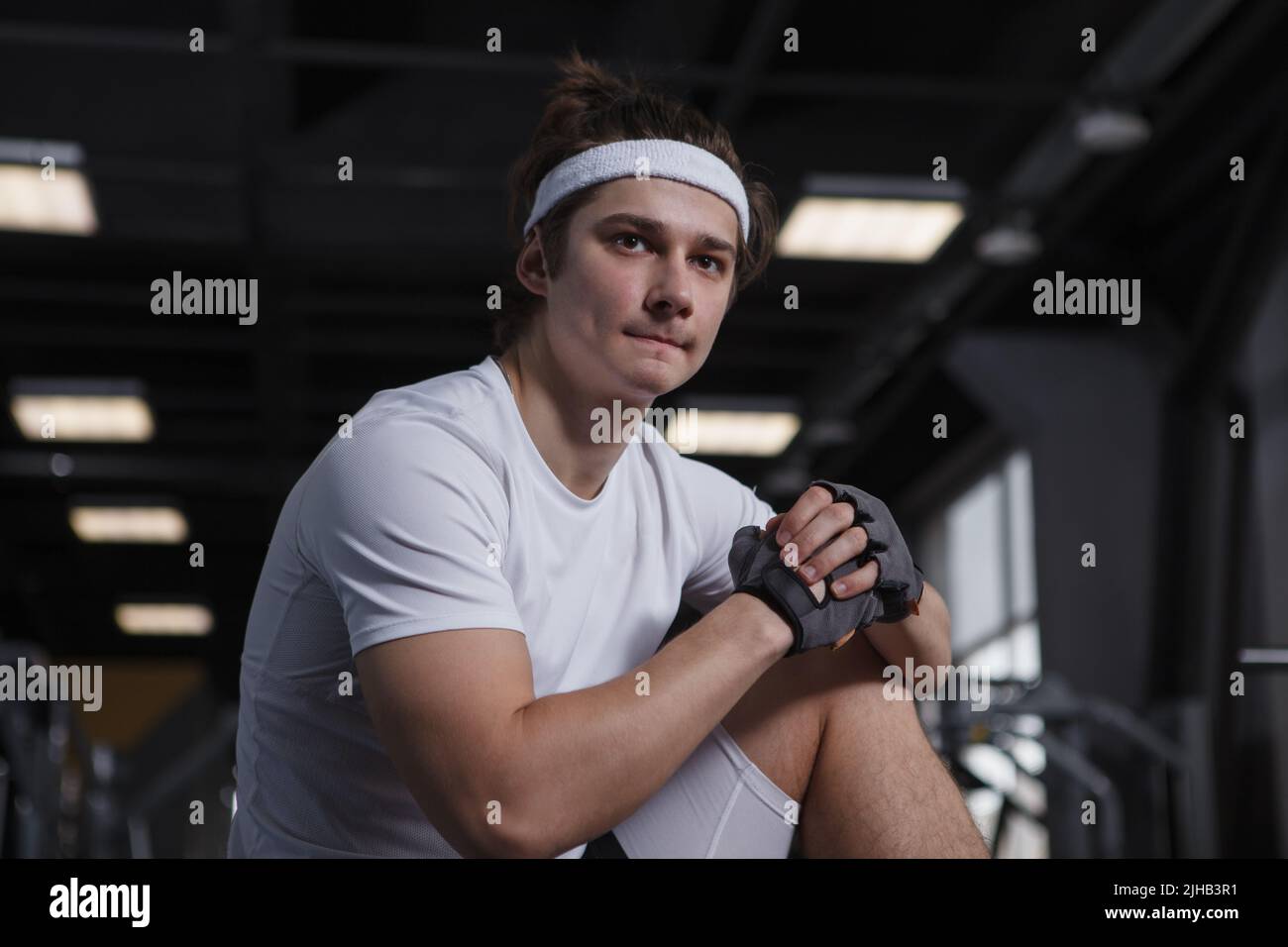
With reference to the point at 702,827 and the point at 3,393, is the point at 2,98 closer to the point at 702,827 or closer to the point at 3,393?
the point at 3,393

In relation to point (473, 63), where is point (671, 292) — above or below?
below

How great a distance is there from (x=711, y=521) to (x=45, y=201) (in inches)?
150

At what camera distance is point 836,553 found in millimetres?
1230

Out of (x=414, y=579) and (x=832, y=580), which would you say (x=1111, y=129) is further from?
(x=414, y=579)

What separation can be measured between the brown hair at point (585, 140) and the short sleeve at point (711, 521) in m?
0.21

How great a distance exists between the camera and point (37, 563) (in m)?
10.2

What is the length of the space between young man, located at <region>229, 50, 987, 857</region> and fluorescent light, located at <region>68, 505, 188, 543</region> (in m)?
7.62

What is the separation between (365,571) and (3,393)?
20.6 feet

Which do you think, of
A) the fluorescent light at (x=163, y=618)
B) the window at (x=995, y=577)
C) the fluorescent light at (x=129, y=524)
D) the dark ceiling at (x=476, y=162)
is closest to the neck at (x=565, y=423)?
the dark ceiling at (x=476, y=162)

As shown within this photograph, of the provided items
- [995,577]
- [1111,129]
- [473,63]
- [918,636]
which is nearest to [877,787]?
[918,636]

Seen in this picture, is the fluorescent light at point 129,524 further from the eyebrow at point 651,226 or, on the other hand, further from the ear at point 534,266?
the eyebrow at point 651,226

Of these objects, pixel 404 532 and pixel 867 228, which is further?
pixel 867 228

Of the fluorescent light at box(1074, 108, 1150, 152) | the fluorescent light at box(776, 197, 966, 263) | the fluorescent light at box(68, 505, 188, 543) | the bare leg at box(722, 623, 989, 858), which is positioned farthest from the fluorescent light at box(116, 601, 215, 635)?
the bare leg at box(722, 623, 989, 858)
